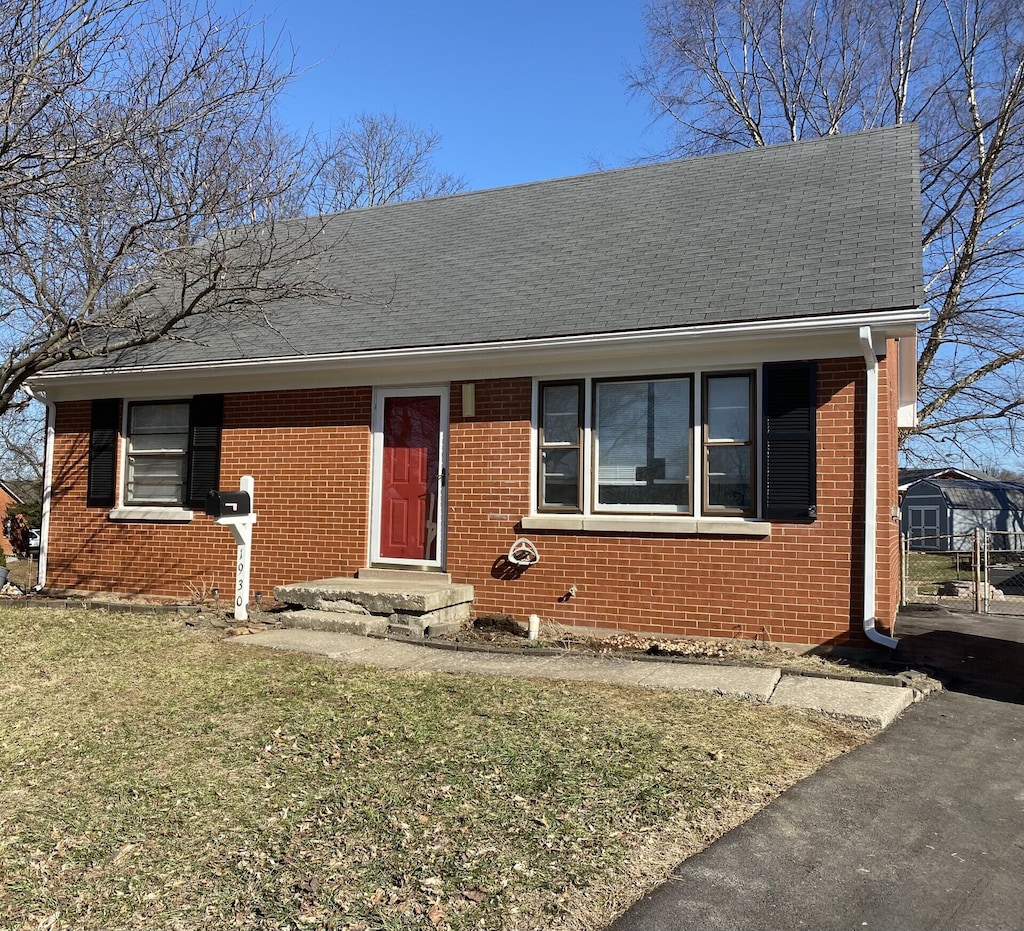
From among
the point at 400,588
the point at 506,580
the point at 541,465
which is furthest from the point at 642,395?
the point at 400,588

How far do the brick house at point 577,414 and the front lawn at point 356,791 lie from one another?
7.76 feet

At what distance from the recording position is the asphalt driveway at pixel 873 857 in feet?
10.0

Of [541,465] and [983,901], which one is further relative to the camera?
[541,465]

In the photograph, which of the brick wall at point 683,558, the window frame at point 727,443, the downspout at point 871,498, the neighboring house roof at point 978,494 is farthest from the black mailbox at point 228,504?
the neighboring house roof at point 978,494

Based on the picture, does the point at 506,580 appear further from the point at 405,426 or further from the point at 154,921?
the point at 154,921

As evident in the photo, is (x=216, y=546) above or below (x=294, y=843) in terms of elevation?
above

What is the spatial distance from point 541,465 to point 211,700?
13.7ft

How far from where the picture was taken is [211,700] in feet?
18.2

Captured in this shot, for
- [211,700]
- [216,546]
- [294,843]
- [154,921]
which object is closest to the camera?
[154,921]

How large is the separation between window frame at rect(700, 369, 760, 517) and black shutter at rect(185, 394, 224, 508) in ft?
19.3

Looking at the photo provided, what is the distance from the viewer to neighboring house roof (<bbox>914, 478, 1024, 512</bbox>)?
3128cm

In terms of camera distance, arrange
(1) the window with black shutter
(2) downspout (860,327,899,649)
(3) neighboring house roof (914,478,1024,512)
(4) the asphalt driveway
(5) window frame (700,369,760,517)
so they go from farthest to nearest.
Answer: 1. (3) neighboring house roof (914,478,1024,512)
2. (1) the window with black shutter
3. (5) window frame (700,369,760,517)
4. (2) downspout (860,327,899,649)
5. (4) the asphalt driveway

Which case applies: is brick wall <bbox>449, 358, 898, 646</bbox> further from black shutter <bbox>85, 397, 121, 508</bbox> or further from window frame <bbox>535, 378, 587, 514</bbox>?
black shutter <bbox>85, 397, 121, 508</bbox>

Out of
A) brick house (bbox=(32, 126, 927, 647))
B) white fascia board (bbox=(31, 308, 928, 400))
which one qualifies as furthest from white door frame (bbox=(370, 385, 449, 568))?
white fascia board (bbox=(31, 308, 928, 400))
